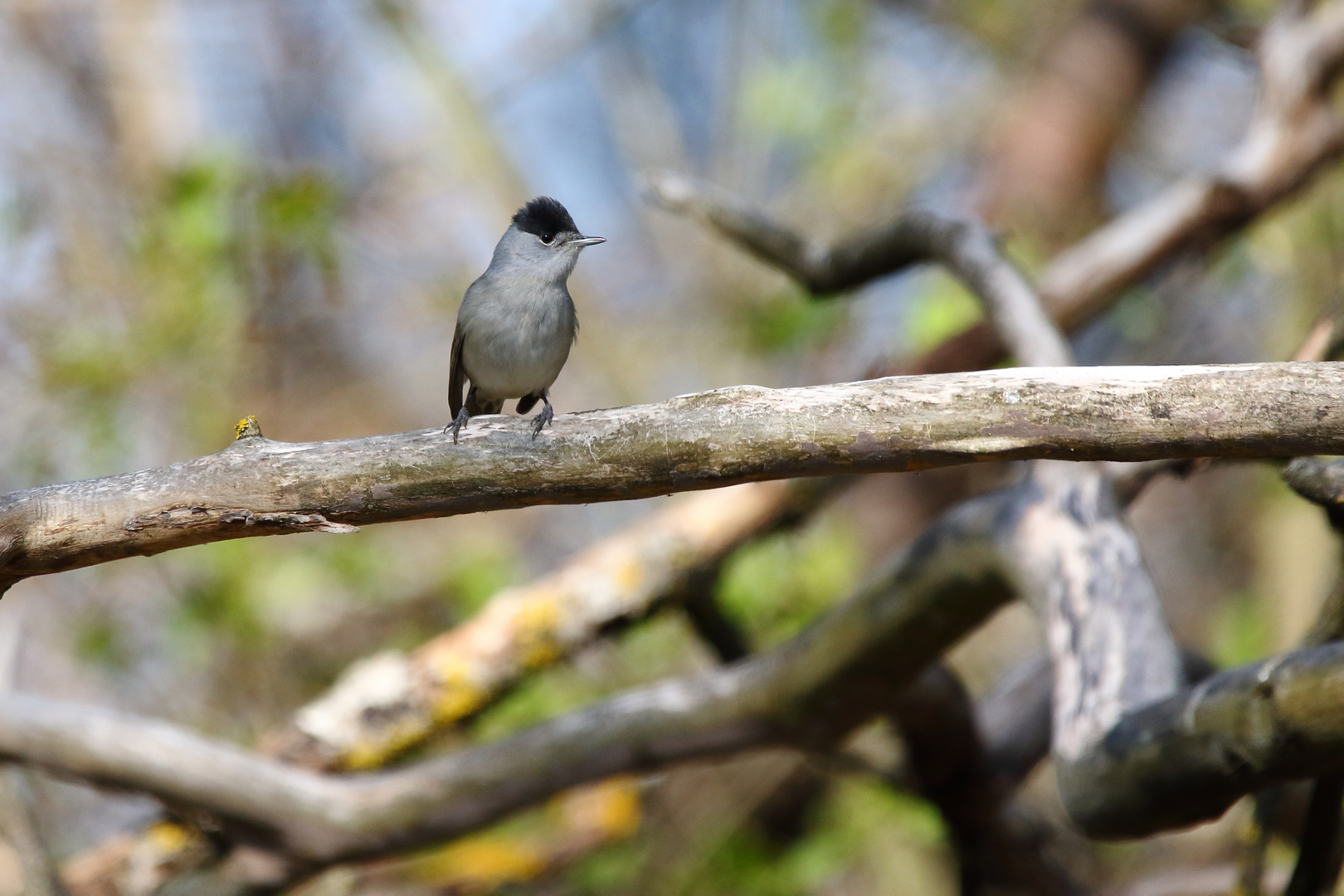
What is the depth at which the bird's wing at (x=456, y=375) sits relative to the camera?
12.2 ft

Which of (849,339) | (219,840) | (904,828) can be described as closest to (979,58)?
(849,339)

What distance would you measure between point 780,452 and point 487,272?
1.93 m

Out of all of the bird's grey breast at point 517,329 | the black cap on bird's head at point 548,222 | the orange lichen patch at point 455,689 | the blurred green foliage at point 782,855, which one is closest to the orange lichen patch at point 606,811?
the blurred green foliage at point 782,855

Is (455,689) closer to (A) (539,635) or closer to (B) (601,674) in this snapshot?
(A) (539,635)

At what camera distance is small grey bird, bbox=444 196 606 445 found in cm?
352

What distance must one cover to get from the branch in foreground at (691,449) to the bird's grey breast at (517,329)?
118 centimetres

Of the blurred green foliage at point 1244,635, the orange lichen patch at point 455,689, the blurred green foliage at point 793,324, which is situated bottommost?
the blurred green foliage at point 1244,635

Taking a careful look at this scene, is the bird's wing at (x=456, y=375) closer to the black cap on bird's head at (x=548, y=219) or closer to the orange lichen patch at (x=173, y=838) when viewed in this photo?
the black cap on bird's head at (x=548, y=219)

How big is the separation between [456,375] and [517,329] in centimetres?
49

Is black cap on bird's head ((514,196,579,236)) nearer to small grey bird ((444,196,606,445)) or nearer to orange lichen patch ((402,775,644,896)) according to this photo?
small grey bird ((444,196,606,445))

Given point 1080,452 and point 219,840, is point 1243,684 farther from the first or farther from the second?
point 219,840

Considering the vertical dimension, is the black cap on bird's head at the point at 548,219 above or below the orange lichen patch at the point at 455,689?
above

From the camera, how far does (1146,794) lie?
2320 millimetres

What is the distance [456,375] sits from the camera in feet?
12.8
